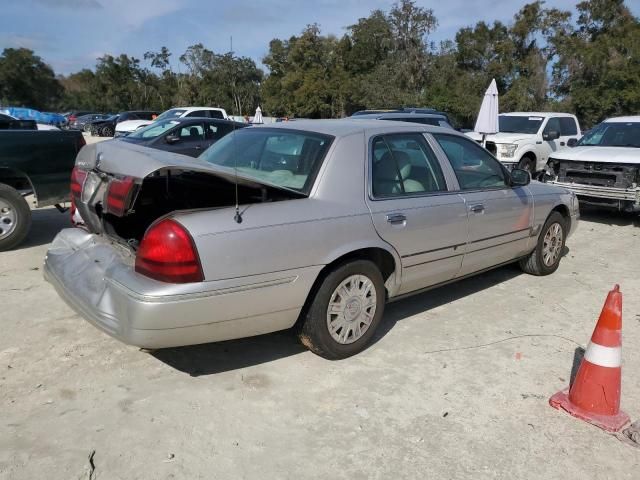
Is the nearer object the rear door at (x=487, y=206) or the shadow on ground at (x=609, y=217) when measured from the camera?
the rear door at (x=487, y=206)

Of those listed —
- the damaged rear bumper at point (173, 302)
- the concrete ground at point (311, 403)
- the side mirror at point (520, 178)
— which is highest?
the side mirror at point (520, 178)

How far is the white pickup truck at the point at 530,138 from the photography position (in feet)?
38.9

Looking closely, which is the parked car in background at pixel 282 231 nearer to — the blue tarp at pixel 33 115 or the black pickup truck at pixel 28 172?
the black pickup truck at pixel 28 172

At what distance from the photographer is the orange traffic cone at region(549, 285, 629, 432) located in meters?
3.06

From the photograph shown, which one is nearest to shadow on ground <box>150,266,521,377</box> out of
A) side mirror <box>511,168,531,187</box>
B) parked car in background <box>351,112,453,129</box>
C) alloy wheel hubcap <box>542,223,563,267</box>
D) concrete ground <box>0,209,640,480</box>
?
concrete ground <box>0,209,640,480</box>

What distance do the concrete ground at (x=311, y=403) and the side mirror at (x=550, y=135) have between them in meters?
8.23

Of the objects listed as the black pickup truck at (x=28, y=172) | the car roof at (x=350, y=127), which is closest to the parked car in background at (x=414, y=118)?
the black pickup truck at (x=28, y=172)

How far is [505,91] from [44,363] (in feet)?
132

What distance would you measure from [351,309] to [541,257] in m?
2.88

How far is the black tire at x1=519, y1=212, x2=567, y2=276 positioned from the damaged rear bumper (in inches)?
125

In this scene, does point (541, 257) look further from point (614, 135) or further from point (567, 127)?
point (567, 127)

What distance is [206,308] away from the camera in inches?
117

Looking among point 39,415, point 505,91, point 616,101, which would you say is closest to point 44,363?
point 39,415

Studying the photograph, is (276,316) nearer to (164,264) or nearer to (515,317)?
(164,264)
